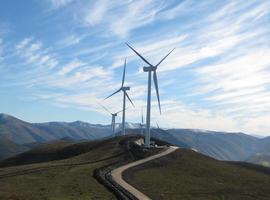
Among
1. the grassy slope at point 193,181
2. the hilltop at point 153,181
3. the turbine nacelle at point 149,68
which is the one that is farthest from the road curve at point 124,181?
the turbine nacelle at point 149,68

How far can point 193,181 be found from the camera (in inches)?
4109

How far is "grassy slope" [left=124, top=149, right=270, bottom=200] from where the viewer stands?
8775 centimetres

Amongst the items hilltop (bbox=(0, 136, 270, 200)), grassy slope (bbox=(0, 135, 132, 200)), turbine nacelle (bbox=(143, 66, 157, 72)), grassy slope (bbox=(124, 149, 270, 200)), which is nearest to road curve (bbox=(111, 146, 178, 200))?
grassy slope (bbox=(124, 149, 270, 200))

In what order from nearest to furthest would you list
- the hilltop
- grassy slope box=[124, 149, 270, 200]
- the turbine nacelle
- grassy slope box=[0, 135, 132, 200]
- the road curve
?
grassy slope box=[0, 135, 132, 200], the road curve, the hilltop, grassy slope box=[124, 149, 270, 200], the turbine nacelle

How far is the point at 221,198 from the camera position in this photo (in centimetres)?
8600

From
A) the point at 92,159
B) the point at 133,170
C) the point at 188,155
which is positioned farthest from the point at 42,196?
the point at 188,155

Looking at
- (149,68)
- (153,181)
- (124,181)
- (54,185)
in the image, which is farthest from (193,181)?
(149,68)

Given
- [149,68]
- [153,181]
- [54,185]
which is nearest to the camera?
[54,185]

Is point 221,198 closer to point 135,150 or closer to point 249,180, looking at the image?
point 249,180

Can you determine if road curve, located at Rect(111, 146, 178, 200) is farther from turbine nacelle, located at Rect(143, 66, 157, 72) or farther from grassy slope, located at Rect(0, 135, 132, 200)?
turbine nacelle, located at Rect(143, 66, 157, 72)

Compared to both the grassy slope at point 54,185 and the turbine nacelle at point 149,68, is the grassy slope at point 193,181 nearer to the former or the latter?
the grassy slope at point 54,185

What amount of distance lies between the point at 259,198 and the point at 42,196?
142ft

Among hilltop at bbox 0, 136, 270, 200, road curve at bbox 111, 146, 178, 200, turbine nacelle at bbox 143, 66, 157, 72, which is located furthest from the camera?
turbine nacelle at bbox 143, 66, 157, 72

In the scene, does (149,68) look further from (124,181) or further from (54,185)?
(54,185)
